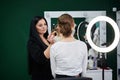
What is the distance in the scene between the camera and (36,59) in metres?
1.99

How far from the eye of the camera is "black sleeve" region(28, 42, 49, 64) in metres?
1.97

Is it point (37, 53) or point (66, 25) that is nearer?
point (66, 25)

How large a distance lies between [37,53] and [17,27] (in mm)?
1643

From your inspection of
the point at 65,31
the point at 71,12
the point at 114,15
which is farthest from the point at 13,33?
the point at 65,31

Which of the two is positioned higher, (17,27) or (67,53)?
(17,27)

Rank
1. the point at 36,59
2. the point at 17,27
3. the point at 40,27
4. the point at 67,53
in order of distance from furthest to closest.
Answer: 1. the point at 17,27
2. the point at 40,27
3. the point at 36,59
4. the point at 67,53

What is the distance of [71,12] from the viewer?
360cm

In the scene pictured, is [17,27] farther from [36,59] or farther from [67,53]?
[67,53]

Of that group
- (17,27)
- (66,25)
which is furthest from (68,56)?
(17,27)

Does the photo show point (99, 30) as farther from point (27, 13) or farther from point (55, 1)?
point (27, 13)

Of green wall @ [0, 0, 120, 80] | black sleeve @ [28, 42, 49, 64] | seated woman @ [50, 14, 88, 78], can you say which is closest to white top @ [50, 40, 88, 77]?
seated woman @ [50, 14, 88, 78]

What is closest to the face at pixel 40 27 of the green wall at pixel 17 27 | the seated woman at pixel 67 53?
the seated woman at pixel 67 53

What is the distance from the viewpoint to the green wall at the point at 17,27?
355cm

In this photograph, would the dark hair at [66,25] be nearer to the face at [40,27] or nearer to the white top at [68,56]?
the white top at [68,56]
